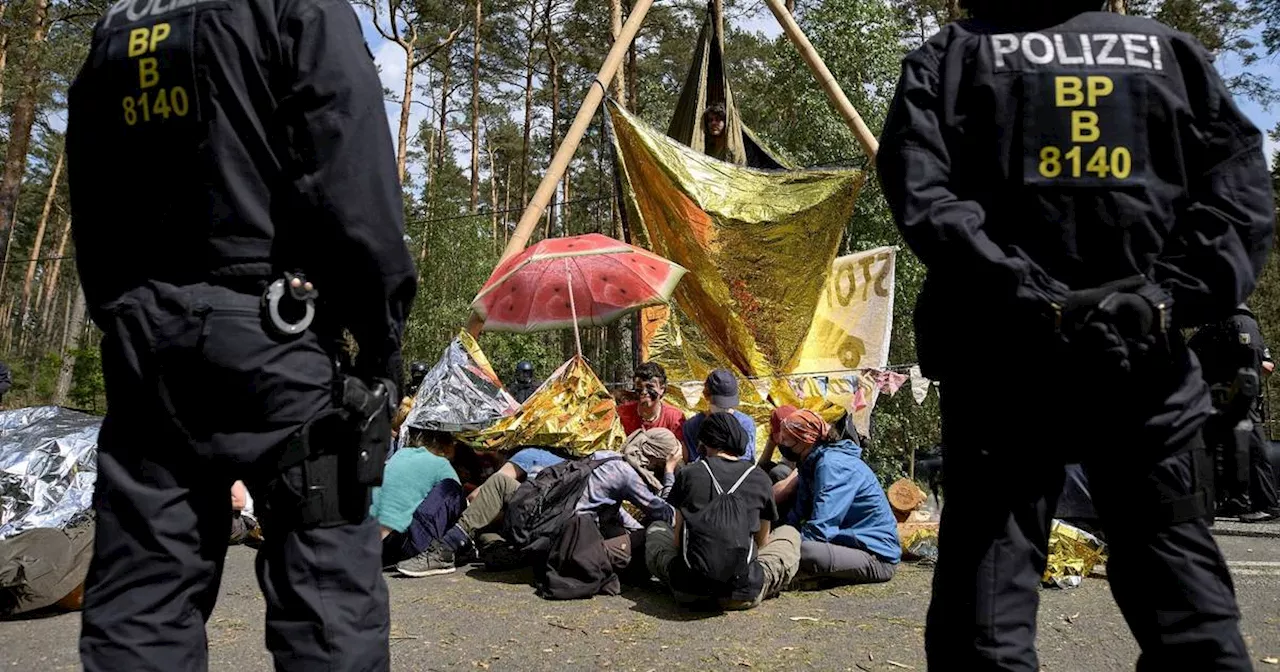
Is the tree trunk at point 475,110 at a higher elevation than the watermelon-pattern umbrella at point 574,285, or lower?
higher

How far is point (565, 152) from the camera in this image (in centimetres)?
813

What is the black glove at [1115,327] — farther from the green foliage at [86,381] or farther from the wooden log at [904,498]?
the green foliage at [86,381]

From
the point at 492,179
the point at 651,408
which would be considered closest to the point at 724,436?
the point at 651,408

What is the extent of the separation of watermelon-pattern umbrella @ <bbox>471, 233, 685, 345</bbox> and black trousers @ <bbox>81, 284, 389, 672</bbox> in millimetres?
5202

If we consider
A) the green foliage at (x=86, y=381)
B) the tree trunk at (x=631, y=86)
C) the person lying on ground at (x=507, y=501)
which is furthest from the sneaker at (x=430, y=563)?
the green foliage at (x=86, y=381)

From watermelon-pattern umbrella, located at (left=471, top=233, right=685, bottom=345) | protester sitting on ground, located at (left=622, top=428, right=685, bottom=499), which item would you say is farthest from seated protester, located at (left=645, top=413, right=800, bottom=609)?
watermelon-pattern umbrella, located at (left=471, top=233, right=685, bottom=345)

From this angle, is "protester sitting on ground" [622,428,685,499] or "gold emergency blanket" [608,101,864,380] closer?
"protester sitting on ground" [622,428,685,499]

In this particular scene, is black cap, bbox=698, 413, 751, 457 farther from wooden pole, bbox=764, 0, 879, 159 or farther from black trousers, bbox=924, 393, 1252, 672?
wooden pole, bbox=764, 0, 879, 159

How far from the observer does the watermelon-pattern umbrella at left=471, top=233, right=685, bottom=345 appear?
7.26m

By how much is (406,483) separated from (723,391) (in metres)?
2.07

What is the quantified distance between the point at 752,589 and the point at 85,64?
3.51 meters

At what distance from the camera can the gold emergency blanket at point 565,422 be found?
20.1 feet

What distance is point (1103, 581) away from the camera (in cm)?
495

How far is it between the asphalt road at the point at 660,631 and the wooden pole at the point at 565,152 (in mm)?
3228
